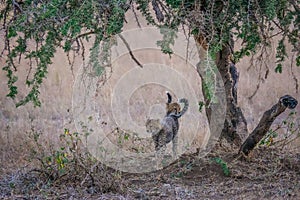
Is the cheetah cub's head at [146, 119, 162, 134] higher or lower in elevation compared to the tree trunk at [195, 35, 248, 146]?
lower

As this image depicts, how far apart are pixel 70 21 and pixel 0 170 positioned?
113 inches

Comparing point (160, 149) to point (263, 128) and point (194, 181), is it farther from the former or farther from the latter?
point (263, 128)

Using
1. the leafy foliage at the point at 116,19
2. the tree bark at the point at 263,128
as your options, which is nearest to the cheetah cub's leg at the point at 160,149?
the tree bark at the point at 263,128

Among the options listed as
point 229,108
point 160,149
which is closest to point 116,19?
point 160,149

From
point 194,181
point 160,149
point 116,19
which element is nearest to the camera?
point 116,19

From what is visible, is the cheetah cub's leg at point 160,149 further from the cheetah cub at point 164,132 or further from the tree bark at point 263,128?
the tree bark at point 263,128

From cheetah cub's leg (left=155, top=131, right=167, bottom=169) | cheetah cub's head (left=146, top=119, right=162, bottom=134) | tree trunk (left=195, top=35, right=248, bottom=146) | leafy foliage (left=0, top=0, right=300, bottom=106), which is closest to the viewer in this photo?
leafy foliage (left=0, top=0, right=300, bottom=106)

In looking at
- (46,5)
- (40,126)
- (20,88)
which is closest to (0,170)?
(40,126)

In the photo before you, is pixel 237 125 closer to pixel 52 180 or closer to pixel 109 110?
pixel 52 180

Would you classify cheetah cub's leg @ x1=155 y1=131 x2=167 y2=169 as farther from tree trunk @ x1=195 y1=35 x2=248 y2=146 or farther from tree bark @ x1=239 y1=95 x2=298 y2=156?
tree bark @ x1=239 y1=95 x2=298 y2=156

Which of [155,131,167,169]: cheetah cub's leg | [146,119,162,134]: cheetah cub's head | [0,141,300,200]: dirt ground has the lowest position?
[0,141,300,200]: dirt ground

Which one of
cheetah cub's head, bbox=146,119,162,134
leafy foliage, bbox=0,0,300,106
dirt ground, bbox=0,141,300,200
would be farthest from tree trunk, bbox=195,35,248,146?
leafy foliage, bbox=0,0,300,106

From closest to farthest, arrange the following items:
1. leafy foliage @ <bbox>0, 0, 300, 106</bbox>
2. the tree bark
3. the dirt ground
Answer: leafy foliage @ <bbox>0, 0, 300, 106</bbox>, the dirt ground, the tree bark

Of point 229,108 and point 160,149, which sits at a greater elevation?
point 229,108
